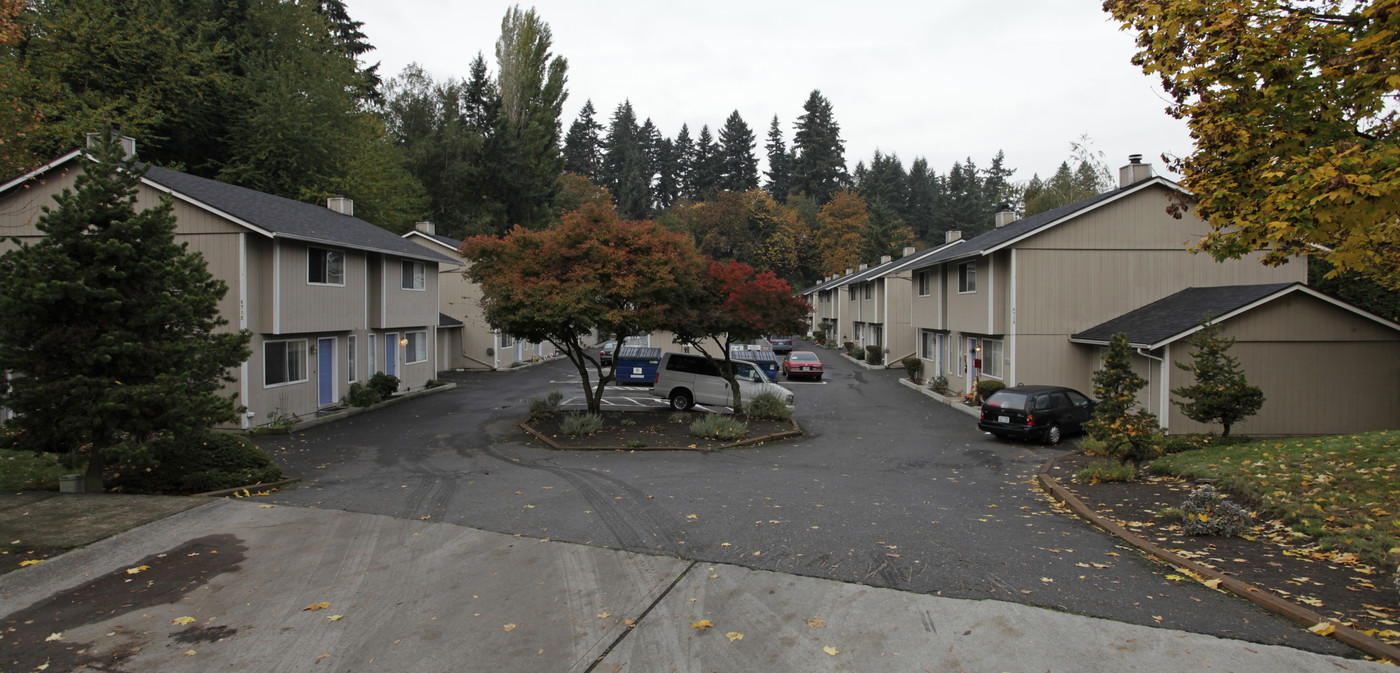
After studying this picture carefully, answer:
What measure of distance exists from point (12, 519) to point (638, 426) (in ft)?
42.7

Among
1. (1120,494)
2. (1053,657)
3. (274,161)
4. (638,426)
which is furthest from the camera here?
(274,161)

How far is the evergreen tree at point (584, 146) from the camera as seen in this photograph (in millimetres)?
92669

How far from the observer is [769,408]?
69.3 ft

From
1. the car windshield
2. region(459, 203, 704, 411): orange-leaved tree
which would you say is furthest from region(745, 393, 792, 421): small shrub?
the car windshield

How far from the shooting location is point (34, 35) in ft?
92.6

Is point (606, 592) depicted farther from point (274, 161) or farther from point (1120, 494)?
point (274, 161)

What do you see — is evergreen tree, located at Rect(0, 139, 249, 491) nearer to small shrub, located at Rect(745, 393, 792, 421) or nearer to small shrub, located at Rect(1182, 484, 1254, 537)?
small shrub, located at Rect(745, 393, 792, 421)

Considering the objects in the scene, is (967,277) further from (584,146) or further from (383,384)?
(584,146)

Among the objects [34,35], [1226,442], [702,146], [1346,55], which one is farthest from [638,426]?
[702,146]

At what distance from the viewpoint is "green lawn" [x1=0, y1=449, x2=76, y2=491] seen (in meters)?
11.2

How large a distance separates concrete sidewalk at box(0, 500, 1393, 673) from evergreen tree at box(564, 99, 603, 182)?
289ft

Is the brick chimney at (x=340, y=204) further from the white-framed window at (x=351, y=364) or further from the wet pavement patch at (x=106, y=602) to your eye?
the wet pavement patch at (x=106, y=602)

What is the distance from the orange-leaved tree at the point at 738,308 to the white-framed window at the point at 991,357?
26.5 feet

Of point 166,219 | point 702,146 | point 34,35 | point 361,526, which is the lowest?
point 361,526
